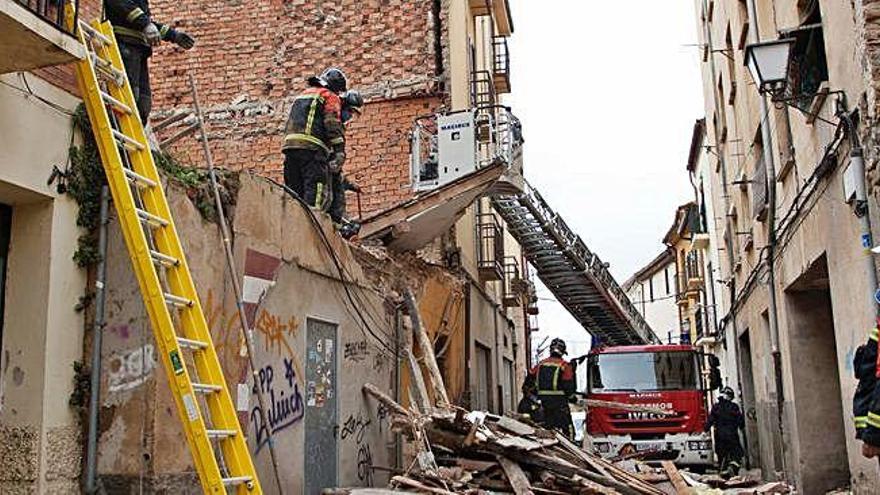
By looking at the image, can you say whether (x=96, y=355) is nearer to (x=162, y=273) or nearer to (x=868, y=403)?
(x=162, y=273)

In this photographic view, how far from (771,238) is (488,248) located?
7.84 metres

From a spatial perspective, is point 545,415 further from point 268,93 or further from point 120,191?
point 120,191

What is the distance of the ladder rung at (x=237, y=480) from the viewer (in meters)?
5.88

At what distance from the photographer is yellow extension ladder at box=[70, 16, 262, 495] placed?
586cm


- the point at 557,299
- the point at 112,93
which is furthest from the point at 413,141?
the point at 557,299

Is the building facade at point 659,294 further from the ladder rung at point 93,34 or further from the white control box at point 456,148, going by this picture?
the ladder rung at point 93,34

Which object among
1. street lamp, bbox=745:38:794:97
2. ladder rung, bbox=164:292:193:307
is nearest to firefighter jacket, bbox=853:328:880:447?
street lamp, bbox=745:38:794:97

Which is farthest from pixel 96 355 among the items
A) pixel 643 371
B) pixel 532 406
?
pixel 643 371

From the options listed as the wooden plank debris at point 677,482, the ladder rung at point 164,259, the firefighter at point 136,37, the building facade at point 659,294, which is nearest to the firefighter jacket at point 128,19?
the firefighter at point 136,37

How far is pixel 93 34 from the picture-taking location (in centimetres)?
675

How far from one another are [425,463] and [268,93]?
27.7ft

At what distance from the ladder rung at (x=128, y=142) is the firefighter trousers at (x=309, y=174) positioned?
13.2 ft

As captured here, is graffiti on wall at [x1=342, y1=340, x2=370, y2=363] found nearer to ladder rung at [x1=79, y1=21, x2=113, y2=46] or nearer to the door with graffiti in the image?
the door with graffiti

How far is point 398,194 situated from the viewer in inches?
590
